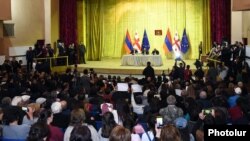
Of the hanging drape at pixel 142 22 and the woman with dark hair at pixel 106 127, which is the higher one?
the hanging drape at pixel 142 22

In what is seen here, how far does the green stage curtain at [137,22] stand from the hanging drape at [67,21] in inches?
77.9

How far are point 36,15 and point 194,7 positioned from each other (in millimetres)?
9321

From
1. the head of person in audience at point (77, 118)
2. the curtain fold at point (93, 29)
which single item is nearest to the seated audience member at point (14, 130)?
the head of person in audience at point (77, 118)

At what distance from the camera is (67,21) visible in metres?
26.9

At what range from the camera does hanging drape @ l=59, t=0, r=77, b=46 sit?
87.7 feet

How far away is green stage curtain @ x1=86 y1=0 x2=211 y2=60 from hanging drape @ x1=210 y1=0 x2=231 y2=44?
1.74 m

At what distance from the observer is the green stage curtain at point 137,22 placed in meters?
27.6

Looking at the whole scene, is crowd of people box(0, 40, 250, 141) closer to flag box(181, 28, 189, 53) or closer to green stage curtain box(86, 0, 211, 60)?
flag box(181, 28, 189, 53)

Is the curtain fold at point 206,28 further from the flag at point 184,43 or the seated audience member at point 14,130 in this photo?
the seated audience member at point 14,130

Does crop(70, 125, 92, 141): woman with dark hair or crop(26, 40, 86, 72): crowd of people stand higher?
crop(26, 40, 86, 72): crowd of people

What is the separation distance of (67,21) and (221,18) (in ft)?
28.9

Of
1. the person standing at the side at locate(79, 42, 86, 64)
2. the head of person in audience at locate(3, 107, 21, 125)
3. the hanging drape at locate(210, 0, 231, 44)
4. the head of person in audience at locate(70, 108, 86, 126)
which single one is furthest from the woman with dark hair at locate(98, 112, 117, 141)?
the person standing at the side at locate(79, 42, 86, 64)

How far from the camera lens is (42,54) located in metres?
23.0

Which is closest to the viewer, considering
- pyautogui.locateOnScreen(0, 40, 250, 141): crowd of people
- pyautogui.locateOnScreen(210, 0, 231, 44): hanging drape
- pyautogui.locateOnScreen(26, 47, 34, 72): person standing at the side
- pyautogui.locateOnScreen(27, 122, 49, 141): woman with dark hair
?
pyautogui.locateOnScreen(27, 122, 49, 141): woman with dark hair
